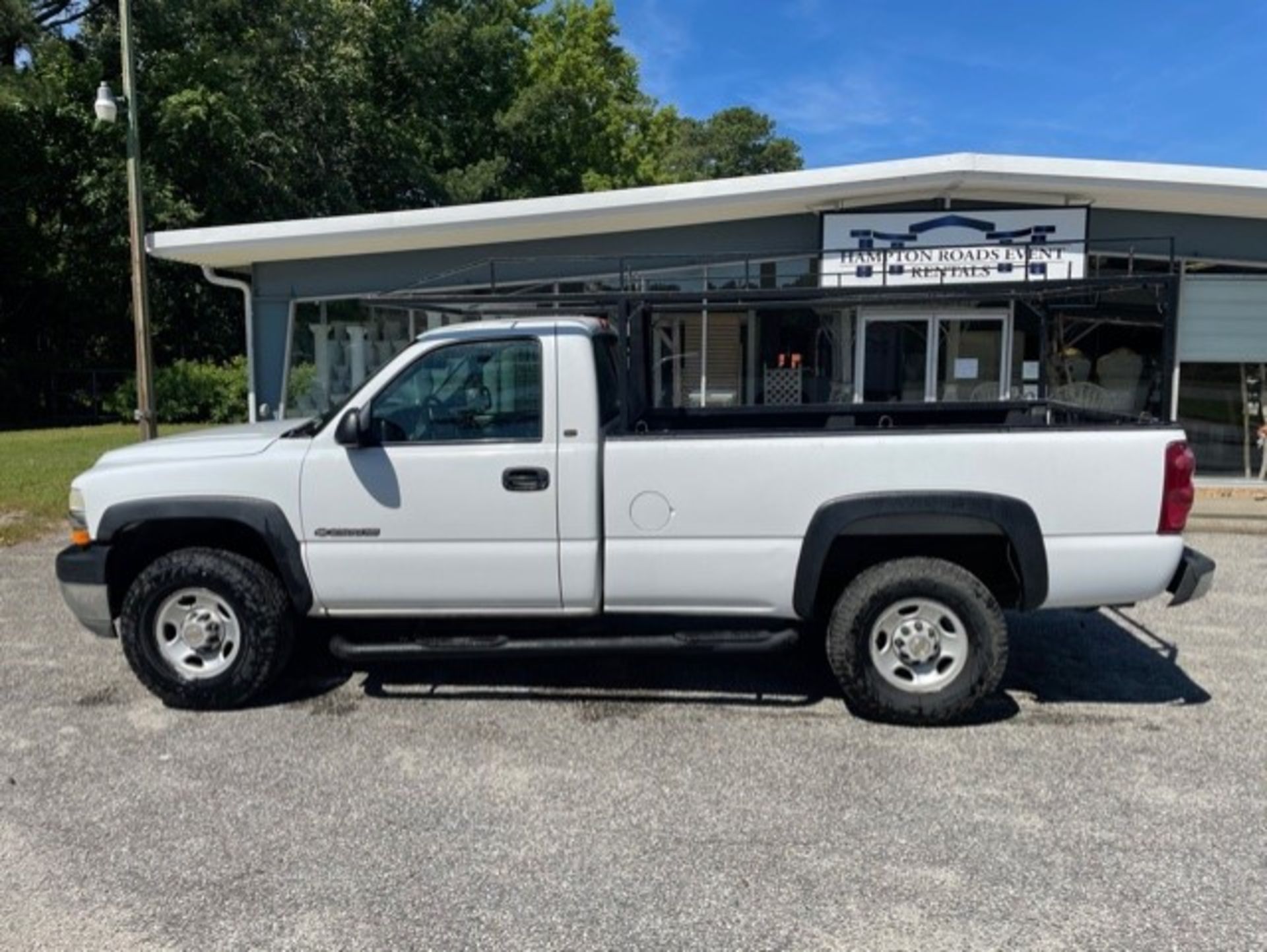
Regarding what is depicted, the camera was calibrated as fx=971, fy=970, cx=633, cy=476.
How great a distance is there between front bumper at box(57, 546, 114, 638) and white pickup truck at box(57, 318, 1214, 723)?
0.01 m

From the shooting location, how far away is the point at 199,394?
21156 mm

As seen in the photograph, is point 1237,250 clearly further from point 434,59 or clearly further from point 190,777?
point 434,59

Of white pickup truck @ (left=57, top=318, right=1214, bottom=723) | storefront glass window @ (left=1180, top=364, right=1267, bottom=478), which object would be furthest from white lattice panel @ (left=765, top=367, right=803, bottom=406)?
white pickup truck @ (left=57, top=318, right=1214, bottom=723)

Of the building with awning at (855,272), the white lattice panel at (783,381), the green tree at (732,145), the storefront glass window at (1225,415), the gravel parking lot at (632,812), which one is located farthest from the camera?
the green tree at (732,145)

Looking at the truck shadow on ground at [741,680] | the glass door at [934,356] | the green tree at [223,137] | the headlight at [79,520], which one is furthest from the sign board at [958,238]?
the green tree at [223,137]

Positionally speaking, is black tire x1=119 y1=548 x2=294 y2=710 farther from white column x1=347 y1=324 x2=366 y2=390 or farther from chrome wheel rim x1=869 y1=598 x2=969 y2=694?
white column x1=347 y1=324 x2=366 y2=390

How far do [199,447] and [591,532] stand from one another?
2053 mm

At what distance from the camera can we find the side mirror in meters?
4.54

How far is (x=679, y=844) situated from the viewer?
11.6ft

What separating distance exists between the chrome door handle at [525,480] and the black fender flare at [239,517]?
107cm

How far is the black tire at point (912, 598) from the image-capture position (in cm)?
448

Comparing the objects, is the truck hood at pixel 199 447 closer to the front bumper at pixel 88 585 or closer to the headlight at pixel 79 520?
the headlight at pixel 79 520

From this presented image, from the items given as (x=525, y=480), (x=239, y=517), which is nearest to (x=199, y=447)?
(x=239, y=517)

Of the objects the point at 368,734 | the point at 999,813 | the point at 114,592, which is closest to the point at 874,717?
the point at 999,813
